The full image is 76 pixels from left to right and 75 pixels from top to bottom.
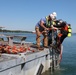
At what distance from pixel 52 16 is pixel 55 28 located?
85 cm

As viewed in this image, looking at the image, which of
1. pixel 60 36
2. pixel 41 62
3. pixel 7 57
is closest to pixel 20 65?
pixel 7 57

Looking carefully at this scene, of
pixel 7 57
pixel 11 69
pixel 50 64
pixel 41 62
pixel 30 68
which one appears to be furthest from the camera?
pixel 50 64

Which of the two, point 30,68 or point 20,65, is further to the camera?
point 30,68

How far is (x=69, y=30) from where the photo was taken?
622 inches

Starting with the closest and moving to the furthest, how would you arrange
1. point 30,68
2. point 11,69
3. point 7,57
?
point 11,69 < point 7,57 < point 30,68

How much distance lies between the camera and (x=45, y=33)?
15.3 m

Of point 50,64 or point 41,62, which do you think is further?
point 50,64

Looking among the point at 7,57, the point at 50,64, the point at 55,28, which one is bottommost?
the point at 50,64

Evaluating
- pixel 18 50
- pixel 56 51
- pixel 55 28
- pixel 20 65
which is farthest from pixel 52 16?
pixel 20 65

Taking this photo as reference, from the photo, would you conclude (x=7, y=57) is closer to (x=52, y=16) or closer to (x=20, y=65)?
(x=20, y=65)

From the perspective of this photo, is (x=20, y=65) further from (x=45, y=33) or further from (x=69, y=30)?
(x=69, y=30)

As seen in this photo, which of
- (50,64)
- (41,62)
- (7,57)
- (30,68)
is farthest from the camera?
(50,64)

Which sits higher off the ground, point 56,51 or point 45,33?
point 45,33

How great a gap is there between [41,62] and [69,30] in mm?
3149
